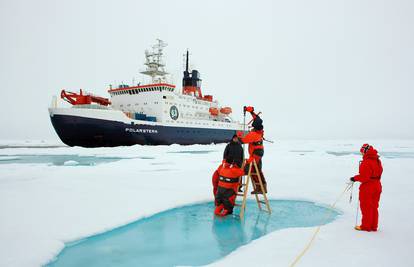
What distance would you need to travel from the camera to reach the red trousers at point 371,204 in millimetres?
3387

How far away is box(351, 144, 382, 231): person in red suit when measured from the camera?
338 centimetres

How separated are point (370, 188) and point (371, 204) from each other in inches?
8.7

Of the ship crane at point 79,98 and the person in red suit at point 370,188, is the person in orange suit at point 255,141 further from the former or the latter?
the ship crane at point 79,98

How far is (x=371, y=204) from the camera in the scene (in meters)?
3.42

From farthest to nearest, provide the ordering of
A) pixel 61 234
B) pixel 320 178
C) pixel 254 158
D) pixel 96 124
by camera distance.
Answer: pixel 96 124 → pixel 320 178 → pixel 254 158 → pixel 61 234

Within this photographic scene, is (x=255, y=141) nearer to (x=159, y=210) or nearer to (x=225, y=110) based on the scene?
(x=159, y=210)

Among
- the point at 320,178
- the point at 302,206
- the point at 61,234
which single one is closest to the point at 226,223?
the point at 302,206

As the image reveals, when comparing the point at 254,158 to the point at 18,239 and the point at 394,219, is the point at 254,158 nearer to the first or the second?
the point at 394,219

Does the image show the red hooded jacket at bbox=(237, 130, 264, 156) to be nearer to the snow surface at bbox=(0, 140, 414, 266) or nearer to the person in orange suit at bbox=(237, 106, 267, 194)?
the person in orange suit at bbox=(237, 106, 267, 194)

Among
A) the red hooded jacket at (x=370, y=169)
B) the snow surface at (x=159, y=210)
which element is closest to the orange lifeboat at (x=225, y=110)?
the snow surface at (x=159, y=210)

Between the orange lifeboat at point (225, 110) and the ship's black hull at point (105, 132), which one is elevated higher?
the orange lifeboat at point (225, 110)

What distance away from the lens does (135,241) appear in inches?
128

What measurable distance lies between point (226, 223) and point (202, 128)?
2714cm

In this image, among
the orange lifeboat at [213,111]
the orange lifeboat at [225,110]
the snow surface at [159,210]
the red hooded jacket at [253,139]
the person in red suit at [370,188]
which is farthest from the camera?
the orange lifeboat at [225,110]
